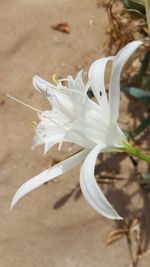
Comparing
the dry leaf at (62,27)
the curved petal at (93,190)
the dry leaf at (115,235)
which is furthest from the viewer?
the dry leaf at (62,27)

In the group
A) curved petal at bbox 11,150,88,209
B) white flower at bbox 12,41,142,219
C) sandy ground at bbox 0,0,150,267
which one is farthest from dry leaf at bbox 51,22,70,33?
curved petal at bbox 11,150,88,209

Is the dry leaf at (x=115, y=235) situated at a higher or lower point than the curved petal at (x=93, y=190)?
lower

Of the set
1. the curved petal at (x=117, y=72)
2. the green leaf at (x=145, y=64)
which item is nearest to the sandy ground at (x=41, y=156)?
the green leaf at (x=145, y=64)

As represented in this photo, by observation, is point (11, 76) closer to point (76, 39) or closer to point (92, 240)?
point (76, 39)

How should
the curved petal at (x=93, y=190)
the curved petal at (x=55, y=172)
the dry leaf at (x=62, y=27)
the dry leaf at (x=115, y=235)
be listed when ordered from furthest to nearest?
A: the dry leaf at (x=62, y=27)
the dry leaf at (x=115, y=235)
the curved petal at (x=55, y=172)
the curved petal at (x=93, y=190)

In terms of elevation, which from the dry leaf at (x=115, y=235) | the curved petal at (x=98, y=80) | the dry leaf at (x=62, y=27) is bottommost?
the dry leaf at (x=115, y=235)

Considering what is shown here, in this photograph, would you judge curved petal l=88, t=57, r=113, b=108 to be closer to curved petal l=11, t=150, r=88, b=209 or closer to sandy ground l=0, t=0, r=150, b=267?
curved petal l=11, t=150, r=88, b=209

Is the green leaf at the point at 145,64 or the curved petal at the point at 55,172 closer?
the curved petal at the point at 55,172

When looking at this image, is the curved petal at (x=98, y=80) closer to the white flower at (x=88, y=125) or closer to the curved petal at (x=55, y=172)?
the white flower at (x=88, y=125)
